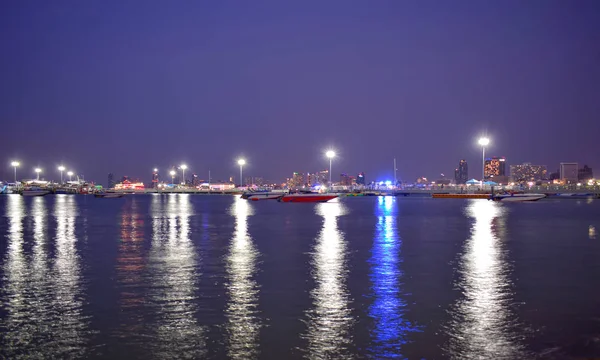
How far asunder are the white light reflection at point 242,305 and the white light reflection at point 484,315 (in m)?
3.71

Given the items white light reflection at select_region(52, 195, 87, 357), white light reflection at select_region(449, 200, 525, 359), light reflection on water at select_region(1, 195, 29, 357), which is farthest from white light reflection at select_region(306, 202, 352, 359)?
light reflection on water at select_region(1, 195, 29, 357)

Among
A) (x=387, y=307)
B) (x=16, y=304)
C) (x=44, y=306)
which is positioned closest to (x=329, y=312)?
(x=387, y=307)

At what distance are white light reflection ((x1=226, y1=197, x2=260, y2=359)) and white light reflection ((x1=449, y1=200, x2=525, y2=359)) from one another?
371 centimetres

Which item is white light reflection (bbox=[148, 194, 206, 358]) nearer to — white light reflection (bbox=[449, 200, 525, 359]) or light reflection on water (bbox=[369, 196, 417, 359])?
light reflection on water (bbox=[369, 196, 417, 359])

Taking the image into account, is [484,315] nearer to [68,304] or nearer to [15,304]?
[68,304]

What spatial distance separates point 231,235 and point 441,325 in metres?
21.7

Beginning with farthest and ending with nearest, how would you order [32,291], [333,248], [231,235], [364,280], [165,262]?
[231,235], [333,248], [165,262], [364,280], [32,291]

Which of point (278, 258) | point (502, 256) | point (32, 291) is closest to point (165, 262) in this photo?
point (278, 258)

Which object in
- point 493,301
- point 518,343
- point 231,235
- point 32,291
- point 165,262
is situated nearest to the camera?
point 518,343

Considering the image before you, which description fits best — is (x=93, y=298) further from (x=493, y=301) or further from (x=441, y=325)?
(x=493, y=301)

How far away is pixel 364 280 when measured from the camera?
53.6ft

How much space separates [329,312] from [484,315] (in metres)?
3.45

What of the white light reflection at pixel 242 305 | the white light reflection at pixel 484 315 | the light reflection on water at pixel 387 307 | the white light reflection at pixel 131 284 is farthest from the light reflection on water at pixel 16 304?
the white light reflection at pixel 484 315

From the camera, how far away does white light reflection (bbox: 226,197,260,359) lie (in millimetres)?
9617
